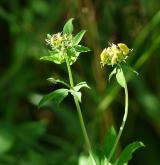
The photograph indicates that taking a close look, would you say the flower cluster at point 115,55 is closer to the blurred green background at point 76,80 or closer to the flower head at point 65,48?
the flower head at point 65,48

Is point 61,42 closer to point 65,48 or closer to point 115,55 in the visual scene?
point 65,48

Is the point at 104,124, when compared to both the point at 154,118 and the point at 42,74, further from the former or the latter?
the point at 42,74

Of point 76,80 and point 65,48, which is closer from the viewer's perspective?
point 65,48

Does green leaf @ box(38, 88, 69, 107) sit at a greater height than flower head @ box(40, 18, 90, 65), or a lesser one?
lesser

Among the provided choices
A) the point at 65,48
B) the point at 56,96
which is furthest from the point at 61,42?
the point at 56,96

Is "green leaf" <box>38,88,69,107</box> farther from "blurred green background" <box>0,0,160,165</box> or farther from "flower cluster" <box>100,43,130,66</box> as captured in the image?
"blurred green background" <box>0,0,160,165</box>

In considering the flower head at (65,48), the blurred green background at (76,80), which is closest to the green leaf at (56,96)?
the flower head at (65,48)

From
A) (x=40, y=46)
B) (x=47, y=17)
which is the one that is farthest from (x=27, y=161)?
(x=47, y=17)

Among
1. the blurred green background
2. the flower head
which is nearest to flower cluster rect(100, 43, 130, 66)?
the flower head
